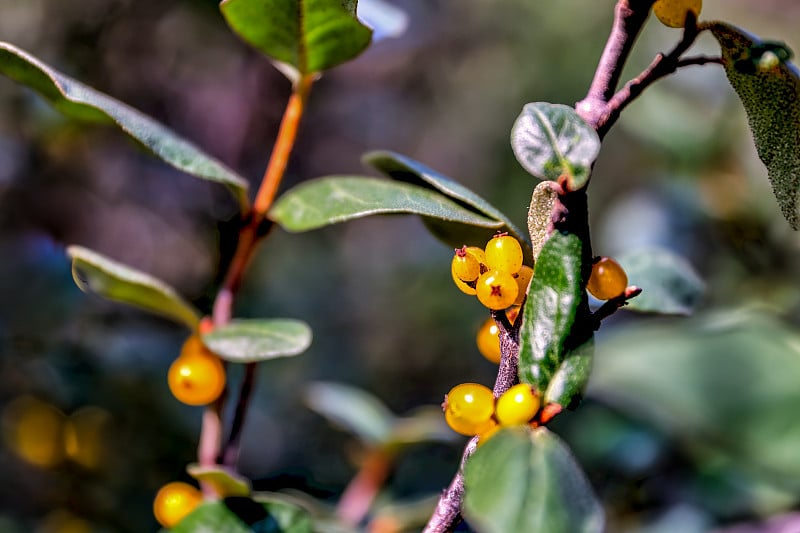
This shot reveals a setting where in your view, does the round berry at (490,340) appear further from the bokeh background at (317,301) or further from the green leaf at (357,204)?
the bokeh background at (317,301)

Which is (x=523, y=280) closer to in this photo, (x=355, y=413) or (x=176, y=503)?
(x=176, y=503)

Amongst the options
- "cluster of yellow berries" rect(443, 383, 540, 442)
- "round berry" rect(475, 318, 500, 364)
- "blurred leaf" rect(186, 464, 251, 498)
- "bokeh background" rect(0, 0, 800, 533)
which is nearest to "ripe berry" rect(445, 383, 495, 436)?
"cluster of yellow berries" rect(443, 383, 540, 442)

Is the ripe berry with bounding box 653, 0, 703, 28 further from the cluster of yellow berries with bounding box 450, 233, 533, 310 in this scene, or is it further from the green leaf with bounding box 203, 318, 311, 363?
the green leaf with bounding box 203, 318, 311, 363

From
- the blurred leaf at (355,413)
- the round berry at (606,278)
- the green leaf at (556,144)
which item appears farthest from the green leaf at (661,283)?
the blurred leaf at (355,413)

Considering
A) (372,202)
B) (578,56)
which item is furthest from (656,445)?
(578,56)

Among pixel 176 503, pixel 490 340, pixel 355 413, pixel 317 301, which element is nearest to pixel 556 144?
pixel 490 340

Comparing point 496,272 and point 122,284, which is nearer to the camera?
point 496,272

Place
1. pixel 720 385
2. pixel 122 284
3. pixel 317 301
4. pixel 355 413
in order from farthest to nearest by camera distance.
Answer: pixel 317 301 < pixel 720 385 < pixel 355 413 < pixel 122 284

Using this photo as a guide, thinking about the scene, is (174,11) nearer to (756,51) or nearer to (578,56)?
(756,51)
